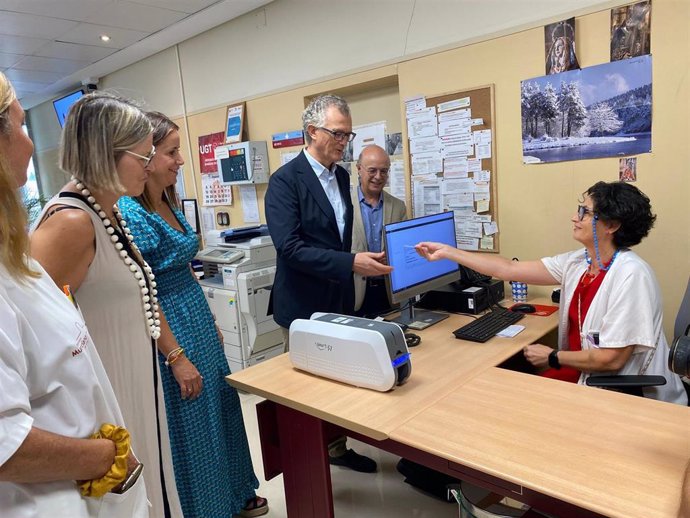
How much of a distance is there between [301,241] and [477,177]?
125cm

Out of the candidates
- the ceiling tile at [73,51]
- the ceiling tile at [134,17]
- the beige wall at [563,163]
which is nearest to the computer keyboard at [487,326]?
the beige wall at [563,163]

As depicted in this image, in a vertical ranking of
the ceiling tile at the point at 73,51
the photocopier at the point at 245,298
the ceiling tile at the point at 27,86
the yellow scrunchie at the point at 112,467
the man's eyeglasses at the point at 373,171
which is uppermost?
the ceiling tile at the point at 27,86

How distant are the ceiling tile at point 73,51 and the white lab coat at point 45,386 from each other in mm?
4540

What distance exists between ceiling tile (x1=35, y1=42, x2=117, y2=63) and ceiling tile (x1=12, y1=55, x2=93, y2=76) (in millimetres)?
145

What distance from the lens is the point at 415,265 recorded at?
2.22 m

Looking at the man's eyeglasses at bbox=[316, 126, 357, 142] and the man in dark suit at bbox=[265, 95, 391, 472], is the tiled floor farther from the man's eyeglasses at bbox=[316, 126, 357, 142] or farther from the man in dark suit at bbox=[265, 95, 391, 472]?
the man's eyeglasses at bbox=[316, 126, 357, 142]

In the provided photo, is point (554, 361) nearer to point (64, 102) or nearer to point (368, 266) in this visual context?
point (368, 266)

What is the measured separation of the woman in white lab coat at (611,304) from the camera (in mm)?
1672

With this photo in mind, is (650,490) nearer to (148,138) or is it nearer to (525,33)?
(148,138)

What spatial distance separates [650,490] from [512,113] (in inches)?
79.9

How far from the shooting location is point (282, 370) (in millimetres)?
1759

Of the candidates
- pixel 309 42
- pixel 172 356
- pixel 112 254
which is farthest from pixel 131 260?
pixel 309 42

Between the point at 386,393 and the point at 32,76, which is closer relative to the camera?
the point at 386,393

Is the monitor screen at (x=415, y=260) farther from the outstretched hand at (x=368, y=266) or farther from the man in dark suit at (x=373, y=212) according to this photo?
the man in dark suit at (x=373, y=212)
